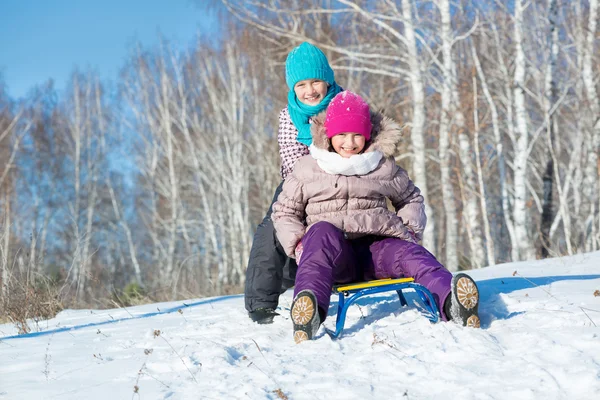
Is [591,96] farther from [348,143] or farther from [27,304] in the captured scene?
[27,304]

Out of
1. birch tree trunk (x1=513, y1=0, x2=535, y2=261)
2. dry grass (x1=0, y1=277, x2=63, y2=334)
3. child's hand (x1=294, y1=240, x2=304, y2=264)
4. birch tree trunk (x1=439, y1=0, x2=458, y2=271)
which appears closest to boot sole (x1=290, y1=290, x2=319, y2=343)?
child's hand (x1=294, y1=240, x2=304, y2=264)

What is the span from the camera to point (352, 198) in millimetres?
3066

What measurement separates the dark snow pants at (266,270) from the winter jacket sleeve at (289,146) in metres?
0.38

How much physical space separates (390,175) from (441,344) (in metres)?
1.08

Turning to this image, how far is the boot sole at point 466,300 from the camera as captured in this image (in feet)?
8.36

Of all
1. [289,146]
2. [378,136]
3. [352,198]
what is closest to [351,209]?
[352,198]

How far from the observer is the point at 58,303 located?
14.1ft

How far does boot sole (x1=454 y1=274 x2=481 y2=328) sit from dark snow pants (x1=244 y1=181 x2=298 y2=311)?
1083 mm

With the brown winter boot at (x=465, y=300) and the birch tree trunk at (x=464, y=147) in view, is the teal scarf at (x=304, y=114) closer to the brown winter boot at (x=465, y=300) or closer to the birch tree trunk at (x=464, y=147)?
the brown winter boot at (x=465, y=300)

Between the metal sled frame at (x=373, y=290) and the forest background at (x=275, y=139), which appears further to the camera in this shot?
the forest background at (x=275, y=139)

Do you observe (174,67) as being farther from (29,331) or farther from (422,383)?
(422,383)

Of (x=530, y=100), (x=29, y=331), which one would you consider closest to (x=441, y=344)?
(x=29, y=331)

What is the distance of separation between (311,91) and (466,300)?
1593 millimetres

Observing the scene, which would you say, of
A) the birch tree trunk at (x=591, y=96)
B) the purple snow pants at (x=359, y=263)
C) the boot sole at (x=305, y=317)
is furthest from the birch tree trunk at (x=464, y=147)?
the boot sole at (x=305, y=317)
